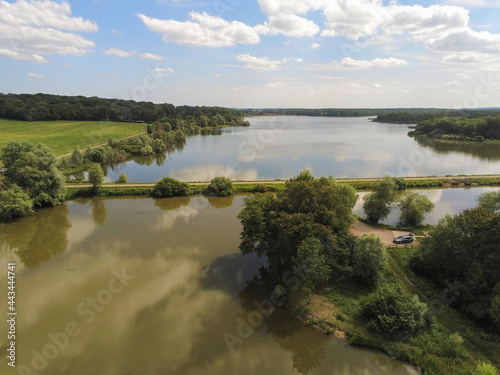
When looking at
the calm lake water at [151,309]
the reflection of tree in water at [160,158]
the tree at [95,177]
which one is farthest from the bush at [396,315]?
the reflection of tree in water at [160,158]

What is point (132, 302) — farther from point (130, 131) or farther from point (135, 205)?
point (130, 131)

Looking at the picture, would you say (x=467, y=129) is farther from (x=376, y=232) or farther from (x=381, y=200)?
(x=376, y=232)

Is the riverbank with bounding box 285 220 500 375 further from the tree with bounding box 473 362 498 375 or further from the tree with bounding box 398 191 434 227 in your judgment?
the tree with bounding box 398 191 434 227

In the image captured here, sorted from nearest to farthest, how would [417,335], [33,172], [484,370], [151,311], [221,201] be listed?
[484,370] → [417,335] → [151,311] → [33,172] → [221,201]

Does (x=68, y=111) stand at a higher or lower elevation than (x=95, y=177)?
higher

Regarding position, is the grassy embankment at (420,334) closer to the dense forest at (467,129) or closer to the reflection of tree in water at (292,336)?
the reflection of tree in water at (292,336)

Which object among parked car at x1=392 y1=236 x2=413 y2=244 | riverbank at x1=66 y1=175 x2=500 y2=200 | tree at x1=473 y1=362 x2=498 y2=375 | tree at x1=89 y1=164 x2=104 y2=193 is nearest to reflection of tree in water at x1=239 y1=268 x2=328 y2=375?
tree at x1=473 y1=362 x2=498 y2=375

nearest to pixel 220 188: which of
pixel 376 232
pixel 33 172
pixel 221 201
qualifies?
pixel 221 201

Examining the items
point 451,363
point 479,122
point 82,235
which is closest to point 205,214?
point 82,235
